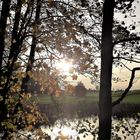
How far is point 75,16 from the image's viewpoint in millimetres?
12750

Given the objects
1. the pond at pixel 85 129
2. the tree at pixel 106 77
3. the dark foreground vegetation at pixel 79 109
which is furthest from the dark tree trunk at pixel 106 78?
the pond at pixel 85 129

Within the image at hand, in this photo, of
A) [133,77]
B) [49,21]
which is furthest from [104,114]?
[49,21]

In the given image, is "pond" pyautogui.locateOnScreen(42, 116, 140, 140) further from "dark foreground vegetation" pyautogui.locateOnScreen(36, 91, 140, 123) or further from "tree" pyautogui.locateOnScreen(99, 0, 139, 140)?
"tree" pyautogui.locateOnScreen(99, 0, 139, 140)

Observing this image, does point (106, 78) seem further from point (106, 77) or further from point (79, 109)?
point (79, 109)

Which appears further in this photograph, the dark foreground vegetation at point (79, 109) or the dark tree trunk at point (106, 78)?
the dark foreground vegetation at point (79, 109)

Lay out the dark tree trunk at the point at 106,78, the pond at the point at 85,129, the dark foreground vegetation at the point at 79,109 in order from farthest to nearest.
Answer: the dark foreground vegetation at the point at 79,109
the pond at the point at 85,129
the dark tree trunk at the point at 106,78

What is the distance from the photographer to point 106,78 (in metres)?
8.53

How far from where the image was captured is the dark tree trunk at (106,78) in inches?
330

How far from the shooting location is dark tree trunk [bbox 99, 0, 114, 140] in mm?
8391

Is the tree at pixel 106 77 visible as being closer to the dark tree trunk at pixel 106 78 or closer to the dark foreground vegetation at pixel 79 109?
the dark tree trunk at pixel 106 78

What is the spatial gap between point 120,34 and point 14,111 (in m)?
4.24

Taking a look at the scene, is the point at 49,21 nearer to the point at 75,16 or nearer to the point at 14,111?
→ the point at 75,16

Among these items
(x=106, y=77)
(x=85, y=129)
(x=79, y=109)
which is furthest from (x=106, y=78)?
(x=79, y=109)

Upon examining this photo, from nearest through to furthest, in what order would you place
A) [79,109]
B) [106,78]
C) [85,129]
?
1. [106,78]
2. [85,129]
3. [79,109]
